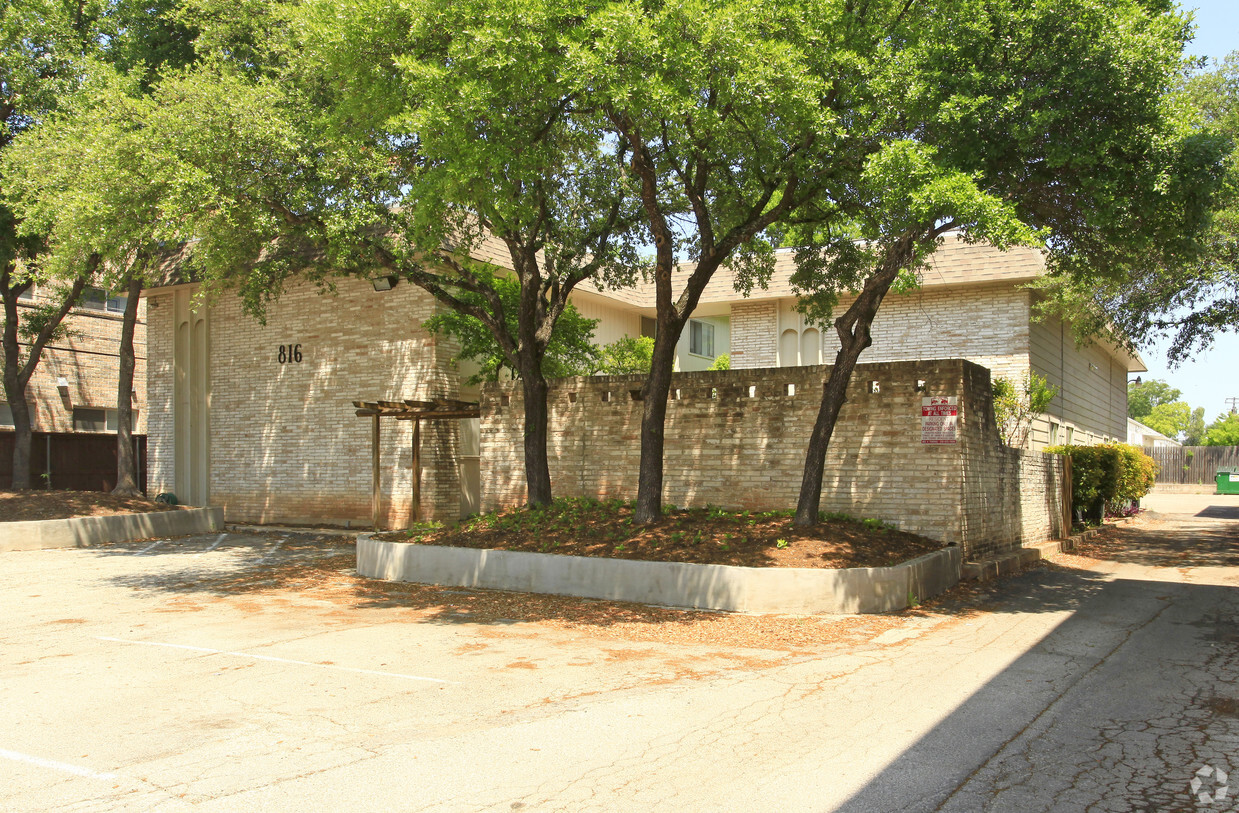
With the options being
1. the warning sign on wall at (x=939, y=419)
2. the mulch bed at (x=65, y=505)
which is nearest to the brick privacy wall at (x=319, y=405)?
the mulch bed at (x=65, y=505)

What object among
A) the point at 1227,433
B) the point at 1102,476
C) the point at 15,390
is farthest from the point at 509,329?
the point at 1227,433

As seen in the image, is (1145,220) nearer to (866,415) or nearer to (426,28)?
(866,415)

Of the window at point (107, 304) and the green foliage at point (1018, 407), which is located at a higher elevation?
the window at point (107, 304)

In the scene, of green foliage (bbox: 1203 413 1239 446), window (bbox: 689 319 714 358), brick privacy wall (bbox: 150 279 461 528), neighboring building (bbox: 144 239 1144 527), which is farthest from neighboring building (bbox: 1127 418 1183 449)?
brick privacy wall (bbox: 150 279 461 528)

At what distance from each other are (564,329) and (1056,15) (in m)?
10.5

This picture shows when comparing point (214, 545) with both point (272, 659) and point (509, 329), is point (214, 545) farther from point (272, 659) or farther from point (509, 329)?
point (272, 659)

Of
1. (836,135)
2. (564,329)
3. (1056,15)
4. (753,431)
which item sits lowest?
(753,431)

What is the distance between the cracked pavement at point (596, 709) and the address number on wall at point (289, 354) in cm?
1014

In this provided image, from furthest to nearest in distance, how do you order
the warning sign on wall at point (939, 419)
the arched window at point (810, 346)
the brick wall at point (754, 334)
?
the brick wall at point (754, 334), the arched window at point (810, 346), the warning sign on wall at point (939, 419)

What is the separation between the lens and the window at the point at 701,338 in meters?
28.7

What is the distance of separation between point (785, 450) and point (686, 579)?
141 inches

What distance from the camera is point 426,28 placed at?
34.0 feet

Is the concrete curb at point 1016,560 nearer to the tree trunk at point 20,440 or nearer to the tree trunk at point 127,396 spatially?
the tree trunk at point 127,396

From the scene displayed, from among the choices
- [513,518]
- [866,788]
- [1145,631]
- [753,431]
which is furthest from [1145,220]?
[513,518]
